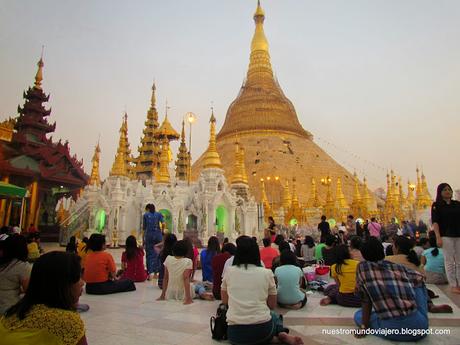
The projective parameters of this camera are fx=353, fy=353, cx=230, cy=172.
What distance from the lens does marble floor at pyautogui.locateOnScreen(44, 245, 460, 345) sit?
3.56m

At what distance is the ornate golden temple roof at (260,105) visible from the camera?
140 feet

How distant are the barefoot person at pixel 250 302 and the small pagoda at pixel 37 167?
20.8m

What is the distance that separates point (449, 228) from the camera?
212 inches

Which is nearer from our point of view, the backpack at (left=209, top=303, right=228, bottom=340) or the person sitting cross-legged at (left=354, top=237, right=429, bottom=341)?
the person sitting cross-legged at (left=354, top=237, right=429, bottom=341)

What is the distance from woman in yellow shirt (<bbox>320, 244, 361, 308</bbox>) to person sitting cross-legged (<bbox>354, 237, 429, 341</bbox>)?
4.27 ft

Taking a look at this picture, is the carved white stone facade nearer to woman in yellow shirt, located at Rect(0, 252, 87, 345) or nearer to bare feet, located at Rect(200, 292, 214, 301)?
bare feet, located at Rect(200, 292, 214, 301)

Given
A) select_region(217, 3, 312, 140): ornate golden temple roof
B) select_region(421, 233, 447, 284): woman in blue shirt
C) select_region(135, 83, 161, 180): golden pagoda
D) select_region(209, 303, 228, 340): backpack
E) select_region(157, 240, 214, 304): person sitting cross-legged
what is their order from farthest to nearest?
select_region(217, 3, 312, 140): ornate golden temple roof, select_region(135, 83, 161, 180): golden pagoda, select_region(421, 233, 447, 284): woman in blue shirt, select_region(157, 240, 214, 304): person sitting cross-legged, select_region(209, 303, 228, 340): backpack

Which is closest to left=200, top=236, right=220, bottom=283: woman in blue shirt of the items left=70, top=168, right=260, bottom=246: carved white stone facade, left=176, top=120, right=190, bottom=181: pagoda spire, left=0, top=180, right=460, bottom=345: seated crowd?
left=0, top=180, right=460, bottom=345: seated crowd

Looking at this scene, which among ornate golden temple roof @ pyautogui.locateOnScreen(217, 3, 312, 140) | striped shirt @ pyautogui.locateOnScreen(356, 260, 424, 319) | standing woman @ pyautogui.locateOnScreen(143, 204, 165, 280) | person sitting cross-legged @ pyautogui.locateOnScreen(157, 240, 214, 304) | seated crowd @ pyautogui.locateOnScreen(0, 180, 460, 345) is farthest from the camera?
ornate golden temple roof @ pyautogui.locateOnScreen(217, 3, 312, 140)

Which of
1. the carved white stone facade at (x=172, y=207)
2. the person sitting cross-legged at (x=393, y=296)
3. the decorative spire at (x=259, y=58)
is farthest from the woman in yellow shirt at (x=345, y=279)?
the decorative spire at (x=259, y=58)

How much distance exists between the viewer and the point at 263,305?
3229mm

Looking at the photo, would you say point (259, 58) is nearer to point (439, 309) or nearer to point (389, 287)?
point (439, 309)

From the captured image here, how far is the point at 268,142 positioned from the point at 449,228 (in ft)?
116

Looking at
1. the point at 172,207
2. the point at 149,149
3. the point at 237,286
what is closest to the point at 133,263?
the point at 237,286
